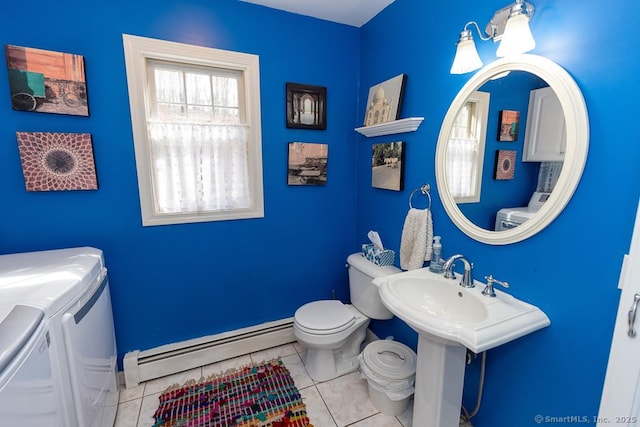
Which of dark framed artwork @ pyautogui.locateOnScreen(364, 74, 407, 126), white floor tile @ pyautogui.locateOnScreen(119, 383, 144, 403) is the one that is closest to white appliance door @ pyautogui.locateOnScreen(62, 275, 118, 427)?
white floor tile @ pyautogui.locateOnScreen(119, 383, 144, 403)

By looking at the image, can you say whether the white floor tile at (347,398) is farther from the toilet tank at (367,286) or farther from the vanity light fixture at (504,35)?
the vanity light fixture at (504,35)

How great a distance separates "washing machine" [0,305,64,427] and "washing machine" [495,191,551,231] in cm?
169

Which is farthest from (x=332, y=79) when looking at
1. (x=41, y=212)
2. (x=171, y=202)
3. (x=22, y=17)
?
(x=41, y=212)

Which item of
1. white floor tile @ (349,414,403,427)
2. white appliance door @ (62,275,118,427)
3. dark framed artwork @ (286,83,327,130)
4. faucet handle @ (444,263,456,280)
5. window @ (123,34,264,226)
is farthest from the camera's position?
dark framed artwork @ (286,83,327,130)

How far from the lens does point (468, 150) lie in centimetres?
138

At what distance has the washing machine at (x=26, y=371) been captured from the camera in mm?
691

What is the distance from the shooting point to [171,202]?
1.78 metres

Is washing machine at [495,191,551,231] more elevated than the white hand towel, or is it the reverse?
washing machine at [495,191,551,231]

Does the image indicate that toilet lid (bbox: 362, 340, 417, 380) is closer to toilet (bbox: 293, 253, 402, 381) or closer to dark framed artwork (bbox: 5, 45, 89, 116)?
toilet (bbox: 293, 253, 402, 381)

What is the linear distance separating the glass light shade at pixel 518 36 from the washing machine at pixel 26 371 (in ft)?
5.83

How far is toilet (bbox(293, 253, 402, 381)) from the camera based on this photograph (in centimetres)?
173

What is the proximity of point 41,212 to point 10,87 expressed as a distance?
617 millimetres

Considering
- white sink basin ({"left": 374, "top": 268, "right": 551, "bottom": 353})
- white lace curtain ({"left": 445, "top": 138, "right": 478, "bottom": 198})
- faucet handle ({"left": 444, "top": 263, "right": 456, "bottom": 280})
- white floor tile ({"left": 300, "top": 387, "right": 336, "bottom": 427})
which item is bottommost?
white floor tile ({"left": 300, "top": 387, "right": 336, "bottom": 427})

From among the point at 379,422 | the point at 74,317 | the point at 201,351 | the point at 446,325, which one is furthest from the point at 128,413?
the point at 446,325
